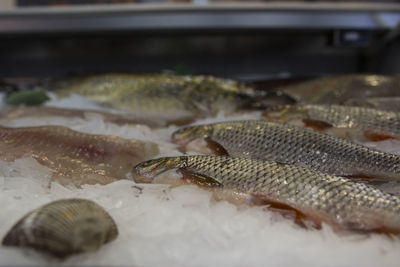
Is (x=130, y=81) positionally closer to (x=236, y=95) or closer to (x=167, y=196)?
(x=236, y=95)

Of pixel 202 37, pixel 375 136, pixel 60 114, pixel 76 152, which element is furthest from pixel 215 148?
pixel 202 37

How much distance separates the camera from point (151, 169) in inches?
49.0

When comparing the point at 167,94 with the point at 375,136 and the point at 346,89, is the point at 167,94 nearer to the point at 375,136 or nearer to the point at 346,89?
the point at 346,89

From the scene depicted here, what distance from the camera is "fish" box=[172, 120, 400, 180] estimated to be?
48.5 inches

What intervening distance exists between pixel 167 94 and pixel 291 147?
122 cm

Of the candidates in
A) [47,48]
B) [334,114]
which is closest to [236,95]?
[334,114]

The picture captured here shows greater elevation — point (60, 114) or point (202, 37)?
point (202, 37)

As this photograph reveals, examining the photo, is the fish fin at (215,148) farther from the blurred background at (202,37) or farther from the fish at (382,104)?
the blurred background at (202,37)

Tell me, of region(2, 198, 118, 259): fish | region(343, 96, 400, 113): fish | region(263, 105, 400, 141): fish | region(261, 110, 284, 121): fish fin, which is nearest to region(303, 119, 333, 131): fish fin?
region(263, 105, 400, 141): fish

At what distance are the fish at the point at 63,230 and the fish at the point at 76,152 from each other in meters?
0.44

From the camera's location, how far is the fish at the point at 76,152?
A: 1307 millimetres

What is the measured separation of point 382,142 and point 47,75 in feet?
10.4

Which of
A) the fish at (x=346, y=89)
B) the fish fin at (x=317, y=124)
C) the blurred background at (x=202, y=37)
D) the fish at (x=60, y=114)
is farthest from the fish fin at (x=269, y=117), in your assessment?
the blurred background at (x=202, y=37)

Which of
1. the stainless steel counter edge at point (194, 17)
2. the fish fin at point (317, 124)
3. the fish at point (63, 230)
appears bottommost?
the fish fin at point (317, 124)
